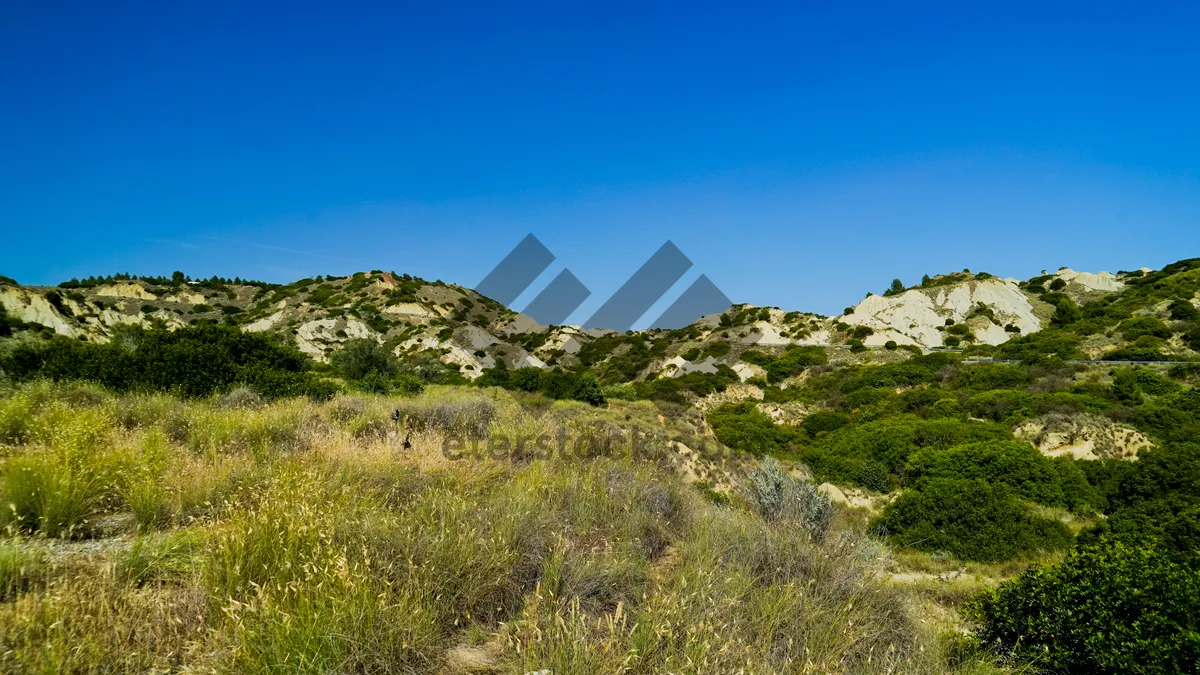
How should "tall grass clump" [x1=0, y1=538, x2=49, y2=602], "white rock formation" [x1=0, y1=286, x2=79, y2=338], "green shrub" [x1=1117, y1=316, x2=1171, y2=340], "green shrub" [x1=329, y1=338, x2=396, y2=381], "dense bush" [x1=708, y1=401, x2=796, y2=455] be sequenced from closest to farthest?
"tall grass clump" [x1=0, y1=538, x2=49, y2=602], "dense bush" [x1=708, y1=401, x2=796, y2=455], "green shrub" [x1=329, y1=338, x2=396, y2=381], "white rock formation" [x1=0, y1=286, x2=79, y2=338], "green shrub" [x1=1117, y1=316, x2=1171, y2=340]

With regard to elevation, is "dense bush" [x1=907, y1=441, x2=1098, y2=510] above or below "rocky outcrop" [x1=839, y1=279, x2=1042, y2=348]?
below

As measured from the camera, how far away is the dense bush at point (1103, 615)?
140 inches

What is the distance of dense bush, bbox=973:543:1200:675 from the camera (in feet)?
11.7

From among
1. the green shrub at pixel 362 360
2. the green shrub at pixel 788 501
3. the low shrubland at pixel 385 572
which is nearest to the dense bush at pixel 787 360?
the green shrub at pixel 362 360

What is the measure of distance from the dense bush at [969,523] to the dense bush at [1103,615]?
656 centimetres

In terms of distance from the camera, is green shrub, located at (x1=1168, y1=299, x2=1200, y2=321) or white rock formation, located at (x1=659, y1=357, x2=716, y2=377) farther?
white rock formation, located at (x1=659, y1=357, x2=716, y2=377)

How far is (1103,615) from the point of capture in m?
4.10

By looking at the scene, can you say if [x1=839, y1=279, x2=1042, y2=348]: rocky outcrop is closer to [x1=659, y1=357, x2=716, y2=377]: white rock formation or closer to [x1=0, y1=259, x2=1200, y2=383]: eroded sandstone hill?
[x1=0, y1=259, x2=1200, y2=383]: eroded sandstone hill

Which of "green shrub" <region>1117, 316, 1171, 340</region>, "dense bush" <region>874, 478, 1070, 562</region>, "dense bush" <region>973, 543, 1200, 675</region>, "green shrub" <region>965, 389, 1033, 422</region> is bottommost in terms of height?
"dense bush" <region>874, 478, 1070, 562</region>

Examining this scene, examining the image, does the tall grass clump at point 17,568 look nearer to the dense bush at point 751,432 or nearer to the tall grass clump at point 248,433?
the tall grass clump at point 248,433

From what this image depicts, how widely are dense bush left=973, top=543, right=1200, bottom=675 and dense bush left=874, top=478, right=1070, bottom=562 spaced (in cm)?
656

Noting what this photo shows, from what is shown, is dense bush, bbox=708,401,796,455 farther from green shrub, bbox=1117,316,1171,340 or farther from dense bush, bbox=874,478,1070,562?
green shrub, bbox=1117,316,1171,340

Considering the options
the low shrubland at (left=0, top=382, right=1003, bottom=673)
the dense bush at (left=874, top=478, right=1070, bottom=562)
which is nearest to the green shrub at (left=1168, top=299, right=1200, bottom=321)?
the dense bush at (left=874, top=478, right=1070, bottom=562)

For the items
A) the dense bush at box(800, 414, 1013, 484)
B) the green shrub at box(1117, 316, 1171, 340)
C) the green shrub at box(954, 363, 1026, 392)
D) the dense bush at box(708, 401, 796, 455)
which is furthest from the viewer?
the green shrub at box(1117, 316, 1171, 340)
